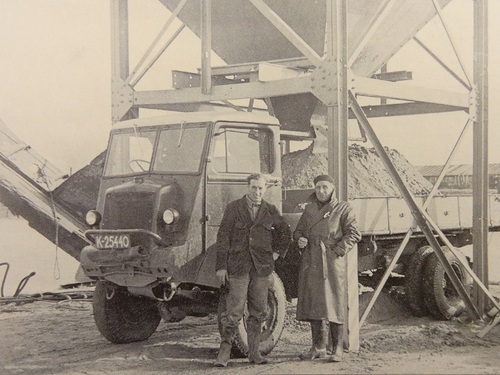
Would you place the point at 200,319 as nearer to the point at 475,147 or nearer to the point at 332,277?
the point at 332,277

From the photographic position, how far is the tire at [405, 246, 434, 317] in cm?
1007

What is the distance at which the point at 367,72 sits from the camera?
10.3 m

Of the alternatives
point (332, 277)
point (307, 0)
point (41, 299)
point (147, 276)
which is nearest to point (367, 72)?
point (307, 0)

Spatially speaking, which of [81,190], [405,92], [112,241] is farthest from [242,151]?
[81,190]

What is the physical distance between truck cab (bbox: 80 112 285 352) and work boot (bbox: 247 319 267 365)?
0.22 m

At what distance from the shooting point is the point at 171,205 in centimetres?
730

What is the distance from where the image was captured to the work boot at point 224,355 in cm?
679

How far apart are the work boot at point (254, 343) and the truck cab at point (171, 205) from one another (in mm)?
217

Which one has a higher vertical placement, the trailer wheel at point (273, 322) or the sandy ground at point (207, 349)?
the trailer wheel at point (273, 322)

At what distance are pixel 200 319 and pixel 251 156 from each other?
3161 mm

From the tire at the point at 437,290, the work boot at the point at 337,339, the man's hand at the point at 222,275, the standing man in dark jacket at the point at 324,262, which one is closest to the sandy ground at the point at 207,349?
the work boot at the point at 337,339

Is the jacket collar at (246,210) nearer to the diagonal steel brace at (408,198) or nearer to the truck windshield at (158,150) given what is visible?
the truck windshield at (158,150)

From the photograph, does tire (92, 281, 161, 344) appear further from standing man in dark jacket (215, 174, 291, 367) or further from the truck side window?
the truck side window

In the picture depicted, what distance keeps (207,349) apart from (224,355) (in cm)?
103
